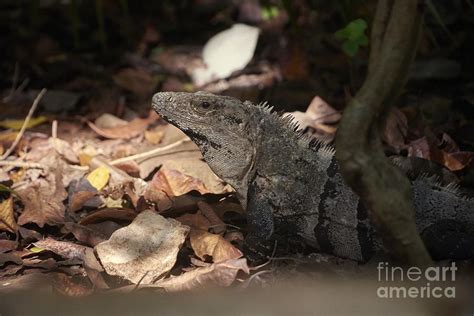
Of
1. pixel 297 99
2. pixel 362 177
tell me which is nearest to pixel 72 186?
pixel 297 99

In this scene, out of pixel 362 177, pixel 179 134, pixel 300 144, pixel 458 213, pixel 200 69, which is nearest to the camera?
pixel 362 177

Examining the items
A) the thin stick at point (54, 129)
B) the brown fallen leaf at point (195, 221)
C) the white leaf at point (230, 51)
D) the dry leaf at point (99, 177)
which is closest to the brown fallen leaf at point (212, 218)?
the brown fallen leaf at point (195, 221)

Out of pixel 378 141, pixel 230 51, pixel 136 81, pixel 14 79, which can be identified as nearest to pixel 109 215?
pixel 378 141

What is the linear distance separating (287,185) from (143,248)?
922mm

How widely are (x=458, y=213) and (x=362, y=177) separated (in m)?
Result: 1.25

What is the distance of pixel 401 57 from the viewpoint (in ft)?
9.76

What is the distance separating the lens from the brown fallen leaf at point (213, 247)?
12.7 feet

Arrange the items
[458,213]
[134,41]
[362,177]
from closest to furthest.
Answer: [362,177], [458,213], [134,41]

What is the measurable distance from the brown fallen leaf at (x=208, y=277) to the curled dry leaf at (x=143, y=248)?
3.9 inches

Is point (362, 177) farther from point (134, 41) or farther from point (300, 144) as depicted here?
point (134, 41)

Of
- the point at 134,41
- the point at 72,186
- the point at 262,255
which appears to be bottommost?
the point at 262,255

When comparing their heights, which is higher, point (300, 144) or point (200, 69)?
point (200, 69)

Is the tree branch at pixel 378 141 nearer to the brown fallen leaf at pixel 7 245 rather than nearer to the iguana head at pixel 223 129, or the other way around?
the iguana head at pixel 223 129

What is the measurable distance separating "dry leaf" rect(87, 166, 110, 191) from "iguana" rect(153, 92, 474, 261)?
0.91m
